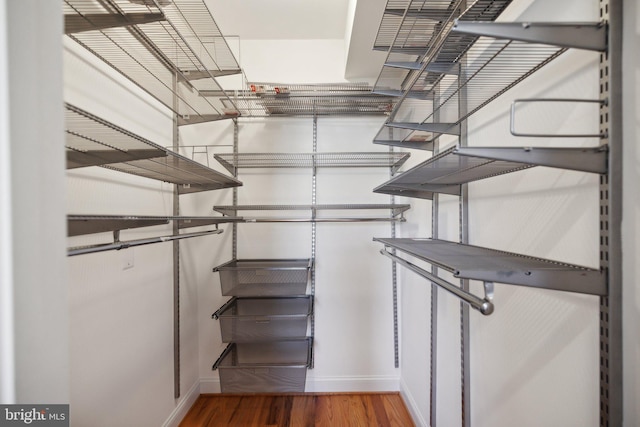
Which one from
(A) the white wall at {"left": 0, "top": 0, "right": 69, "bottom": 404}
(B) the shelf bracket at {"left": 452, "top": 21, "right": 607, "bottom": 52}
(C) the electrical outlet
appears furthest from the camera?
(C) the electrical outlet

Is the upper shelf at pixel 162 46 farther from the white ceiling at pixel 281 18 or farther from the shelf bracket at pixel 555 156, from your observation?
the shelf bracket at pixel 555 156

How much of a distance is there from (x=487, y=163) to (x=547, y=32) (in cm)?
31

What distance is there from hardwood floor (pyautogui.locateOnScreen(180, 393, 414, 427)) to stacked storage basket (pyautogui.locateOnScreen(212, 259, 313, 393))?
0.55ft

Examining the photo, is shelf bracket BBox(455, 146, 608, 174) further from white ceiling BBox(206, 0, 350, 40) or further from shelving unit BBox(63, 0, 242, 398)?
white ceiling BBox(206, 0, 350, 40)

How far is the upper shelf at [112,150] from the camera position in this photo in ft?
2.30

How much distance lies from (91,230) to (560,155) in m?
1.16

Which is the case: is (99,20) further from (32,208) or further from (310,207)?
(310,207)

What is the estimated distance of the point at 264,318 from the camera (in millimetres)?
1673

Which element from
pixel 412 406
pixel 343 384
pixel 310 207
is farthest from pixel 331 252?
pixel 412 406

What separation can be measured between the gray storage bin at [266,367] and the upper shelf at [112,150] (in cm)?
118

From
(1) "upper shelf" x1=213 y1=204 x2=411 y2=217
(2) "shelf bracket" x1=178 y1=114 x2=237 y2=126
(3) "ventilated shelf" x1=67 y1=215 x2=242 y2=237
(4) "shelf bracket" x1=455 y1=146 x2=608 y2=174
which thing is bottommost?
(3) "ventilated shelf" x1=67 y1=215 x2=242 y2=237

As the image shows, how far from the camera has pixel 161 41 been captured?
123 centimetres

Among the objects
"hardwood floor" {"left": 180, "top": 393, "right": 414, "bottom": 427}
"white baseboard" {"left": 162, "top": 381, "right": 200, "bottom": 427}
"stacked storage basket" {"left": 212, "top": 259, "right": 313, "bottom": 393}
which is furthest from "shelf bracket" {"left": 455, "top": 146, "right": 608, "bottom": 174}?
"white baseboard" {"left": 162, "top": 381, "right": 200, "bottom": 427}

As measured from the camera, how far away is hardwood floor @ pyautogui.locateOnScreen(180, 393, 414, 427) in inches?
65.4
